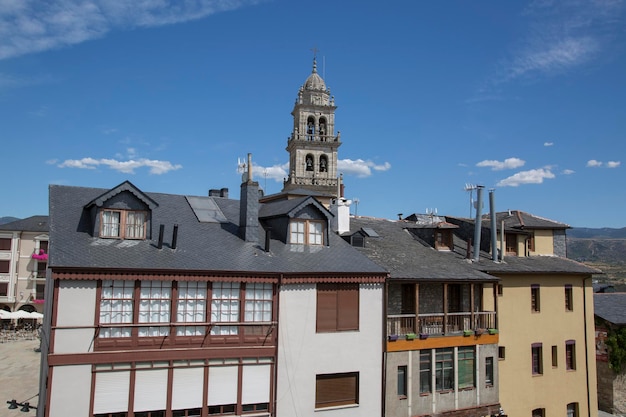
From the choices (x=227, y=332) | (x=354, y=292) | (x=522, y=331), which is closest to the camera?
(x=227, y=332)

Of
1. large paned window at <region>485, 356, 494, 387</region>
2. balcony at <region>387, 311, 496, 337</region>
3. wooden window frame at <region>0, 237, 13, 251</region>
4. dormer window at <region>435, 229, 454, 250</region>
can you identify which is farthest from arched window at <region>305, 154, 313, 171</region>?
large paned window at <region>485, 356, 494, 387</region>

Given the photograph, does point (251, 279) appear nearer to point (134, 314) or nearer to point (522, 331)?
point (134, 314)

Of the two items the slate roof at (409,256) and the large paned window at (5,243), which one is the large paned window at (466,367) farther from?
the large paned window at (5,243)

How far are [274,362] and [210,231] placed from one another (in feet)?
18.5

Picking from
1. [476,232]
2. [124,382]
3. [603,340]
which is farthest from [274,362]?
[603,340]

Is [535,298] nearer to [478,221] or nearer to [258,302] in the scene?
[478,221]

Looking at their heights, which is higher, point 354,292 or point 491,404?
point 354,292

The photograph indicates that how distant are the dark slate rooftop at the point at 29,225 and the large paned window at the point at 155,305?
40.7 metres

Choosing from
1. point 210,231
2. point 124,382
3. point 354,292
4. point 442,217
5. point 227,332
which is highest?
point 442,217

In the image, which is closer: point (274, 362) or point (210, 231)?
point (274, 362)

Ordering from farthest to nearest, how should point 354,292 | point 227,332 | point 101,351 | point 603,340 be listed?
point 603,340, point 354,292, point 227,332, point 101,351

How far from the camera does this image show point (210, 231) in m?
21.0

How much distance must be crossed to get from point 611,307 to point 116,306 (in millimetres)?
31456

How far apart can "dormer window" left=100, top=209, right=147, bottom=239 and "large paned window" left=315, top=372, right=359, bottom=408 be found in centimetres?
843
